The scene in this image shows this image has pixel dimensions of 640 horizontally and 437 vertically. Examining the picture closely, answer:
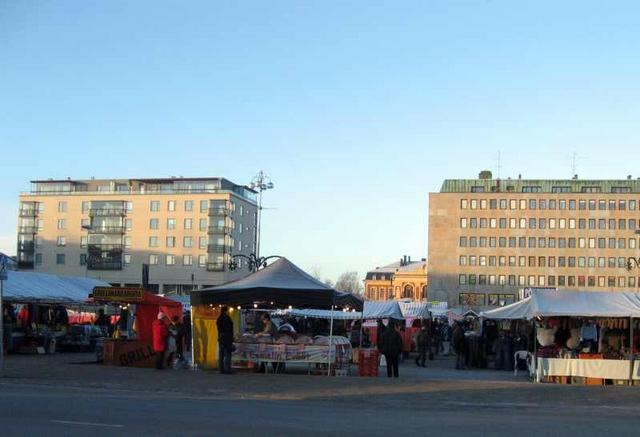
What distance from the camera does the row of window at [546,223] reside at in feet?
385

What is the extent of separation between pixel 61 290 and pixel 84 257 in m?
80.9

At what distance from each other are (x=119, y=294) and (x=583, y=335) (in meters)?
14.7

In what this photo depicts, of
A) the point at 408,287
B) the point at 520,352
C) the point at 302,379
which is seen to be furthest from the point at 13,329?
the point at 408,287

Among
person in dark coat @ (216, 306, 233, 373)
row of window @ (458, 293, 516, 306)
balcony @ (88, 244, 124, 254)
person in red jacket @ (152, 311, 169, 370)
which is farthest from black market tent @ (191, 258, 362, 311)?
row of window @ (458, 293, 516, 306)

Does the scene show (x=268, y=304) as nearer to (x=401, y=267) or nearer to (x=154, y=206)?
(x=154, y=206)

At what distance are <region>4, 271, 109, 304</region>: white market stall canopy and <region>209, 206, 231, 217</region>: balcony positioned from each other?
7108cm

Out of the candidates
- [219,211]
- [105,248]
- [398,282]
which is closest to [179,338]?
[219,211]

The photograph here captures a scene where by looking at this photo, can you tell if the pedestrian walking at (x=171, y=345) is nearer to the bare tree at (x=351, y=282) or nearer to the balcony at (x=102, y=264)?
the balcony at (x=102, y=264)

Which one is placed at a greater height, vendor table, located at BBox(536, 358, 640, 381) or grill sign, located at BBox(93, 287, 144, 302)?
grill sign, located at BBox(93, 287, 144, 302)

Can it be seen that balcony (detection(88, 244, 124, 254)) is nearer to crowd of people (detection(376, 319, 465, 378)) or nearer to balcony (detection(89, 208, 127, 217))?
balcony (detection(89, 208, 127, 217))

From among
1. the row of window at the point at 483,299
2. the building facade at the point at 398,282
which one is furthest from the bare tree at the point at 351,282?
the row of window at the point at 483,299

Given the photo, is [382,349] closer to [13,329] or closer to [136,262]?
[13,329]

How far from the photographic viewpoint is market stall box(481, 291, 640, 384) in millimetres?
24375

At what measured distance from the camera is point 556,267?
11862 centimetres
